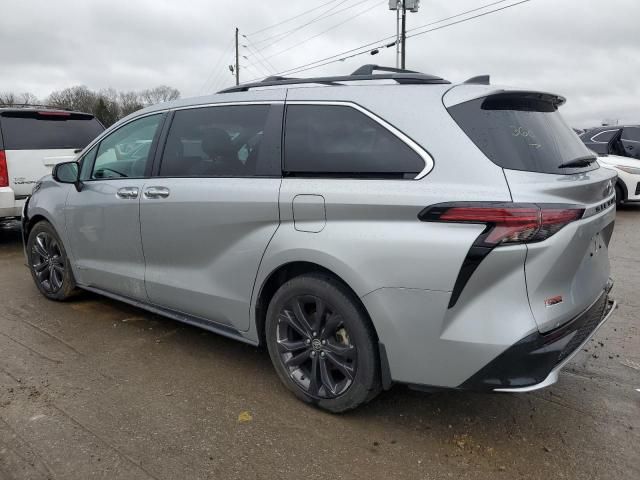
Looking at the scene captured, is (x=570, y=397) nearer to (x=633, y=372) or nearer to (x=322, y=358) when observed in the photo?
(x=633, y=372)

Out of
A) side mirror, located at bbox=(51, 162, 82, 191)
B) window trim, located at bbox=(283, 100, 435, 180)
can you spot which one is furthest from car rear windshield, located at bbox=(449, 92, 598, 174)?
side mirror, located at bbox=(51, 162, 82, 191)

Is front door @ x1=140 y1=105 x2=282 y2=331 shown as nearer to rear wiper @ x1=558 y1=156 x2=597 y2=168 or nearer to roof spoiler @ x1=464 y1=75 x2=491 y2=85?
roof spoiler @ x1=464 y1=75 x2=491 y2=85

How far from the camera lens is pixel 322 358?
117 inches

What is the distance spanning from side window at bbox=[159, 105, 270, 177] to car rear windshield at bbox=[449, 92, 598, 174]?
123 centimetres

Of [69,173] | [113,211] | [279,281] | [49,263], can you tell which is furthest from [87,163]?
[279,281]

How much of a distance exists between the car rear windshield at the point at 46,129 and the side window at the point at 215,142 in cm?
395

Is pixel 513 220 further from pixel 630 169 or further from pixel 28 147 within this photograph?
pixel 630 169

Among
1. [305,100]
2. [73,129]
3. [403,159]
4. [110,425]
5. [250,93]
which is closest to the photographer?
[403,159]

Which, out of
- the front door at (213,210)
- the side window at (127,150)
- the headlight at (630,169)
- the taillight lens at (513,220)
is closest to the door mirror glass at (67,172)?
the side window at (127,150)

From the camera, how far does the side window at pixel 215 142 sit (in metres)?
3.30

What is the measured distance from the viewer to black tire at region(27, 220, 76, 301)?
15.7 feet

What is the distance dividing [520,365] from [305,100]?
5.92ft

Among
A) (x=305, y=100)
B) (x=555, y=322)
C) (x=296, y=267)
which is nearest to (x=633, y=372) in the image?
(x=555, y=322)

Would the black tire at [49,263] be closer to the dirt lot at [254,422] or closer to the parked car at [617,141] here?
the dirt lot at [254,422]
